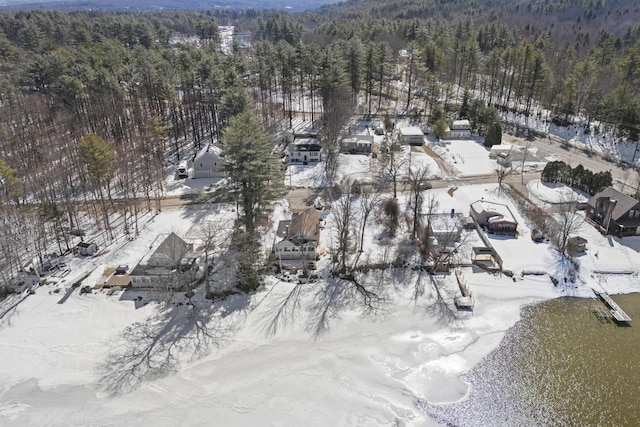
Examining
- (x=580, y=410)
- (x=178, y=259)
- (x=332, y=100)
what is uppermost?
(x=332, y=100)

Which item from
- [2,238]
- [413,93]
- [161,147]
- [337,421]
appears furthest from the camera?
[413,93]

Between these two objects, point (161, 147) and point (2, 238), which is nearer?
point (2, 238)

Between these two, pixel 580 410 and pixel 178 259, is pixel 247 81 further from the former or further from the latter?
pixel 580 410

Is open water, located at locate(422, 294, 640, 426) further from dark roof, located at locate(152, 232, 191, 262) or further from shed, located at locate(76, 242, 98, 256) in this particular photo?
shed, located at locate(76, 242, 98, 256)

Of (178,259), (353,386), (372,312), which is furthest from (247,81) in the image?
(353,386)

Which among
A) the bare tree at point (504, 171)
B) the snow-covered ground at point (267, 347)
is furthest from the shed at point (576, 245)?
the bare tree at point (504, 171)

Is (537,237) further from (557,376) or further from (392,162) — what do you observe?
(392,162)

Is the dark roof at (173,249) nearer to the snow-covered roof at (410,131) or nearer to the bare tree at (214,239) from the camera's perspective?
the bare tree at (214,239)
